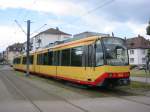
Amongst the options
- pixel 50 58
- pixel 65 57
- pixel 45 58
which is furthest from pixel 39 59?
pixel 65 57

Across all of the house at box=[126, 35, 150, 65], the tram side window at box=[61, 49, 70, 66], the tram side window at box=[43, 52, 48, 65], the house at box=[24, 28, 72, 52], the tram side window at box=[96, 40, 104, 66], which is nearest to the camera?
the tram side window at box=[96, 40, 104, 66]

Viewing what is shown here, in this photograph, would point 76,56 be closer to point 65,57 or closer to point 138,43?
point 65,57

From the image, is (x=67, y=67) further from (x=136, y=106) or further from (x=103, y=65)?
(x=136, y=106)

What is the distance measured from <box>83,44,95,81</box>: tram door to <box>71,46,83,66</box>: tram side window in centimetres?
71

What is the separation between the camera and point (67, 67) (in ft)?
77.6

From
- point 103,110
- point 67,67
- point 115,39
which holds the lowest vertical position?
point 103,110

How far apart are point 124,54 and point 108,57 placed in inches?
57.5

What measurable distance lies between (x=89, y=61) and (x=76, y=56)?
2277 millimetres

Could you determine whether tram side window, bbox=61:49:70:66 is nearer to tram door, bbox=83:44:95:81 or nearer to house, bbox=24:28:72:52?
tram door, bbox=83:44:95:81

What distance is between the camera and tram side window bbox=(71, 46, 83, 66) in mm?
21125

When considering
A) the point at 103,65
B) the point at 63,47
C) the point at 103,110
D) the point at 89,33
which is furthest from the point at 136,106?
the point at 63,47

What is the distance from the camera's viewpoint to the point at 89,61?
64.8 feet

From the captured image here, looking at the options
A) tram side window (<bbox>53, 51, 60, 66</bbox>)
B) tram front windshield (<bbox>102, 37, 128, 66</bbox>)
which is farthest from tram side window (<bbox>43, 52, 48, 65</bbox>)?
tram front windshield (<bbox>102, 37, 128, 66</bbox>)

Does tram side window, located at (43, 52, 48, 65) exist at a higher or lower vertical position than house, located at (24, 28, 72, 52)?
lower
